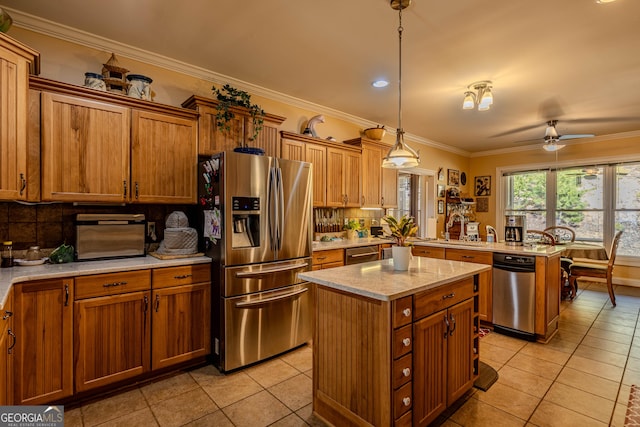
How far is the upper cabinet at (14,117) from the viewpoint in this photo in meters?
1.81

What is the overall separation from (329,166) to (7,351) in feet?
10.7

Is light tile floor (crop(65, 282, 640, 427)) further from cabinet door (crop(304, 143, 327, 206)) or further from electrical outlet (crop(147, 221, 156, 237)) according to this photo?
cabinet door (crop(304, 143, 327, 206))

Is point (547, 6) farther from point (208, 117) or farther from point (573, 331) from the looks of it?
point (573, 331)

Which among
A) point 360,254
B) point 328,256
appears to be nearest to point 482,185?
point 360,254

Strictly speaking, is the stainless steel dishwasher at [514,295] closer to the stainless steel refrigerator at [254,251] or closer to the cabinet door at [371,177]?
the cabinet door at [371,177]

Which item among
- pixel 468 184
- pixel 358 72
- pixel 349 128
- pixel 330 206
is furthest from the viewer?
pixel 468 184

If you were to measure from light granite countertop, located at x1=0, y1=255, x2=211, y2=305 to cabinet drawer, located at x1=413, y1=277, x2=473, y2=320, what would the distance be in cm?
177

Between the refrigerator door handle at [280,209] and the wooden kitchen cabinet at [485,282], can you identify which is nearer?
the refrigerator door handle at [280,209]

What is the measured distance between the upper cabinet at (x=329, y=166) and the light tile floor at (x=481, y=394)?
189cm

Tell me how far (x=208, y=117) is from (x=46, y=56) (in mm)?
1237

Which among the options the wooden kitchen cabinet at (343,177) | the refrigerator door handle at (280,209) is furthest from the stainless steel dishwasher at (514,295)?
the refrigerator door handle at (280,209)

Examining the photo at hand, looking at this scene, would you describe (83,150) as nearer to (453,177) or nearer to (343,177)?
(343,177)

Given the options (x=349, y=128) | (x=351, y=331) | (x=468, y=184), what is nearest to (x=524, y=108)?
(x=349, y=128)

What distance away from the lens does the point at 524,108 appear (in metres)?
4.23
